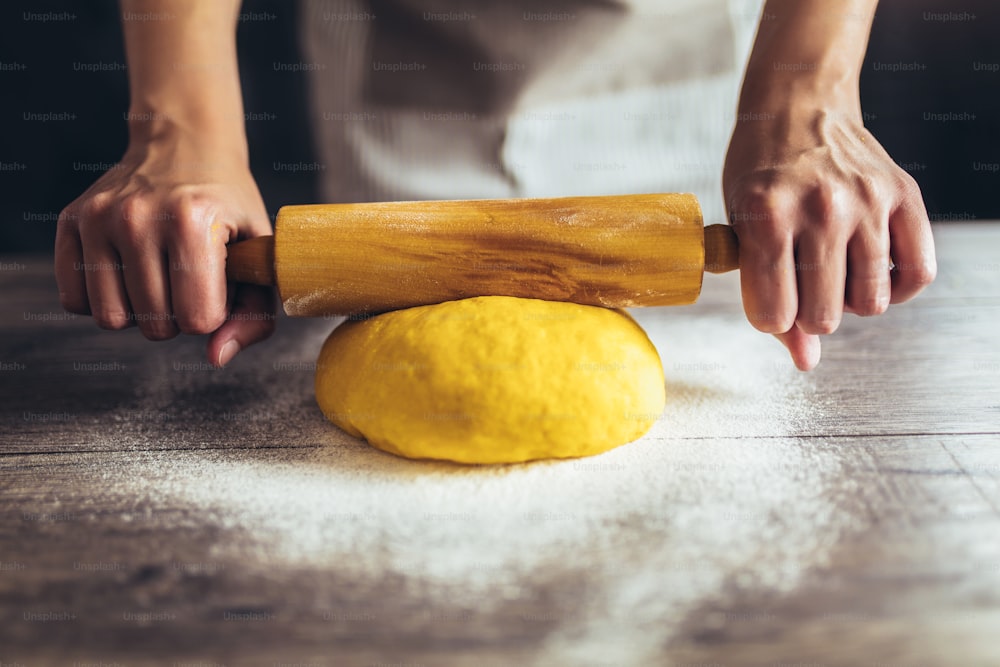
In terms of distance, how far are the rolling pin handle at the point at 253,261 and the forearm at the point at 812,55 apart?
780 millimetres

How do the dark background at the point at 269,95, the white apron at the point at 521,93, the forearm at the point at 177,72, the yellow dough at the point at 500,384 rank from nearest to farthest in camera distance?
the yellow dough at the point at 500,384 < the forearm at the point at 177,72 < the white apron at the point at 521,93 < the dark background at the point at 269,95

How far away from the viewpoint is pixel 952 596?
2.54 ft

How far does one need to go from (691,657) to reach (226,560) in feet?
1.67

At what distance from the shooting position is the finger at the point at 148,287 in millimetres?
1114

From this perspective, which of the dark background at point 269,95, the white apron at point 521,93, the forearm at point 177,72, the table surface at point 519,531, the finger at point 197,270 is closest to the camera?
the table surface at point 519,531

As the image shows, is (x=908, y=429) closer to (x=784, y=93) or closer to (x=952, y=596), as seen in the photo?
(x=952, y=596)

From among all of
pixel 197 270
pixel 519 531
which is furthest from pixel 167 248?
pixel 519 531

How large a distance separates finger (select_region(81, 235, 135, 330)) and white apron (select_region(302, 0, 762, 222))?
70 cm

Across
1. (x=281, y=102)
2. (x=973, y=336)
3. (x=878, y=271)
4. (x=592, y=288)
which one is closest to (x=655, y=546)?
(x=592, y=288)

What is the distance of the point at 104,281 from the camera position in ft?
3.76

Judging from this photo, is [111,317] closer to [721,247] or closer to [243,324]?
[243,324]

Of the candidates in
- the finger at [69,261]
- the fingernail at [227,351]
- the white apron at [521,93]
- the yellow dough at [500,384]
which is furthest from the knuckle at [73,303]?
the white apron at [521,93]

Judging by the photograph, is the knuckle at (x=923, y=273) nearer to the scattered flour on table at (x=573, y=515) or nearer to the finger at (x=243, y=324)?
the scattered flour on table at (x=573, y=515)

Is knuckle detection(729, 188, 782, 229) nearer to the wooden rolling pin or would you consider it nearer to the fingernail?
the wooden rolling pin
